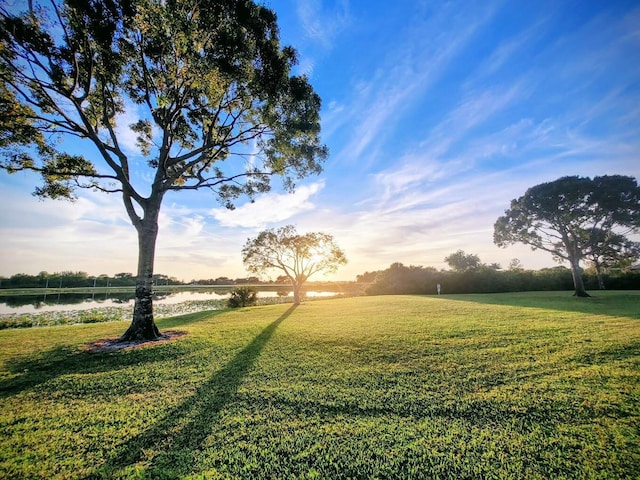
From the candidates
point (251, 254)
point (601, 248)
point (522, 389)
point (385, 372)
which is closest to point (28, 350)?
point (385, 372)

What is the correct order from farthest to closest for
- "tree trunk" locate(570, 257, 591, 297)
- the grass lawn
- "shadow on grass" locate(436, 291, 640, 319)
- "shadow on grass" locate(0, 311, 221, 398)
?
"tree trunk" locate(570, 257, 591, 297)
"shadow on grass" locate(436, 291, 640, 319)
"shadow on grass" locate(0, 311, 221, 398)
the grass lawn

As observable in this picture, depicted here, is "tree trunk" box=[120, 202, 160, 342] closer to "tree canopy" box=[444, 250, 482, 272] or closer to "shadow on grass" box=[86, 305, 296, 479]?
"shadow on grass" box=[86, 305, 296, 479]

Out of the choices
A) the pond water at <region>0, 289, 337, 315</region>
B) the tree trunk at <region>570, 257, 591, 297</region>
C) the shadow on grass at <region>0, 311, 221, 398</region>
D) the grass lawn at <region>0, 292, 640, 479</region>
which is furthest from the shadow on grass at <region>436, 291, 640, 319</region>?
the pond water at <region>0, 289, 337, 315</region>

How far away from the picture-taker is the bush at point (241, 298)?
18656 mm

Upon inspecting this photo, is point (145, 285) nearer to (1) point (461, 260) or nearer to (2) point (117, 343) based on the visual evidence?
(2) point (117, 343)

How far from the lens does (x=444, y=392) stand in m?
3.29

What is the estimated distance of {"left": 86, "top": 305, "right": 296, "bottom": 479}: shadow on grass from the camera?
6.99ft

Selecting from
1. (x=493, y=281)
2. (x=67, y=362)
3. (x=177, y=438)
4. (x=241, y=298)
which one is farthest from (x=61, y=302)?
(x=493, y=281)

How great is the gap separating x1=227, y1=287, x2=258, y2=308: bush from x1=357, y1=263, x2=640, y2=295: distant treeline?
15107 millimetres

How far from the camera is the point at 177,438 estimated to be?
8.33ft

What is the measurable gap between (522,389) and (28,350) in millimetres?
9843

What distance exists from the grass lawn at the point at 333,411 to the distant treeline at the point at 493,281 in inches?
803

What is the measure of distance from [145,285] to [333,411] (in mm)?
6290

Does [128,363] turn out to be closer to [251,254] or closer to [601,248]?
[251,254]
